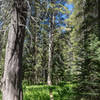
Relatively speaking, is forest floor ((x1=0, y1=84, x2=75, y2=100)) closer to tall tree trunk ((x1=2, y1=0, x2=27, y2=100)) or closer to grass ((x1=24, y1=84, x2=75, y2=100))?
grass ((x1=24, y1=84, x2=75, y2=100))

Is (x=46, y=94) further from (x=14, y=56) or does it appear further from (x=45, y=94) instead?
(x=14, y=56)

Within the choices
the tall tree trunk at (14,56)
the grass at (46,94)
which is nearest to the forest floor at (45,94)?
the grass at (46,94)

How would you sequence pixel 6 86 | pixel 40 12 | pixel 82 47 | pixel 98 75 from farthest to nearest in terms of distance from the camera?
pixel 82 47
pixel 98 75
pixel 40 12
pixel 6 86

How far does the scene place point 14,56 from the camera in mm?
3131

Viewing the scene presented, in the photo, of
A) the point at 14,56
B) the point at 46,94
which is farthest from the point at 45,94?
the point at 14,56

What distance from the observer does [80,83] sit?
6094 millimetres

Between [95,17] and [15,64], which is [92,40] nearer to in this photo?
[15,64]

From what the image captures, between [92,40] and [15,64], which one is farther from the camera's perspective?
[92,40]

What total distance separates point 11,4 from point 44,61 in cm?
1785

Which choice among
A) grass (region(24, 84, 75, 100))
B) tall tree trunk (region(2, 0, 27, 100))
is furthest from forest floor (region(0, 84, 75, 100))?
tall tree trunk (region(2, 0, 27, 100))

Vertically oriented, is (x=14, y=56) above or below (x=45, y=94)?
above

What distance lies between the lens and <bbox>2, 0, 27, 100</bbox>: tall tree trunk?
306 centimetres

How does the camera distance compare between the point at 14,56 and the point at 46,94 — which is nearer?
the point at 14,56

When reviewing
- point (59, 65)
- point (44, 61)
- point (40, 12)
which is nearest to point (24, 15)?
point (40, 12)
